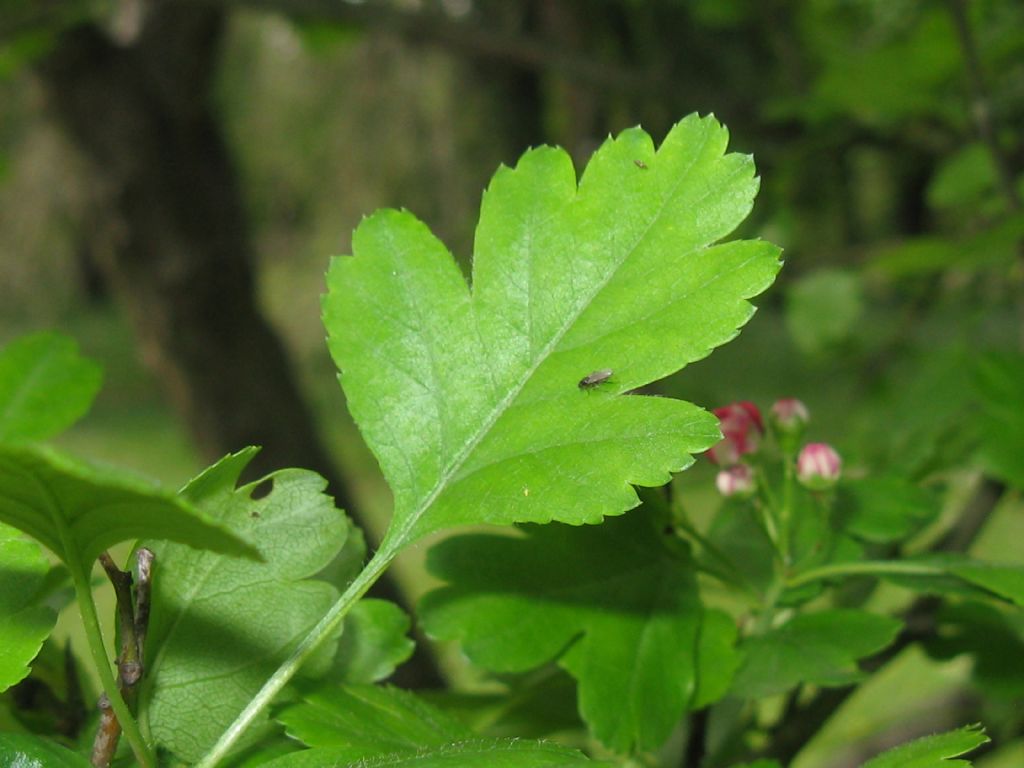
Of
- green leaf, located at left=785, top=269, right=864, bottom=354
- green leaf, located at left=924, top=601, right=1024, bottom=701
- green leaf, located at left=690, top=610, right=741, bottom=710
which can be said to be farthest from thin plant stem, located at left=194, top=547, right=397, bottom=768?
green leaf, located at left=785, top=269, right=864, bottom=354

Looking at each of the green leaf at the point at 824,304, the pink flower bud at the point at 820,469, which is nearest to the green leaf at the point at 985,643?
the pink flower bud at the point at 820,469

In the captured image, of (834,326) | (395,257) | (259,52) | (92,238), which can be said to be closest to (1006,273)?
(834,326)

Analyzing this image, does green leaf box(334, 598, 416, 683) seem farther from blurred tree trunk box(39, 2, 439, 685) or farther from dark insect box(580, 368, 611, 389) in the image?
blurred tree trunk box(39, 2, 439, 685)

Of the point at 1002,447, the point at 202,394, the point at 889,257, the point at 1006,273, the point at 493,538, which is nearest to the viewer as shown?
the point at 493,538

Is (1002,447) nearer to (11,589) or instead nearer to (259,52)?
(11,589)

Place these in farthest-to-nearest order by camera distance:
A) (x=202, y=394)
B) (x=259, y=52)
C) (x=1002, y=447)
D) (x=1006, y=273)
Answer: (x=259, y=52) < (x=202, y=394) < (x=1006, y=273) < (x=1002, y=447)
